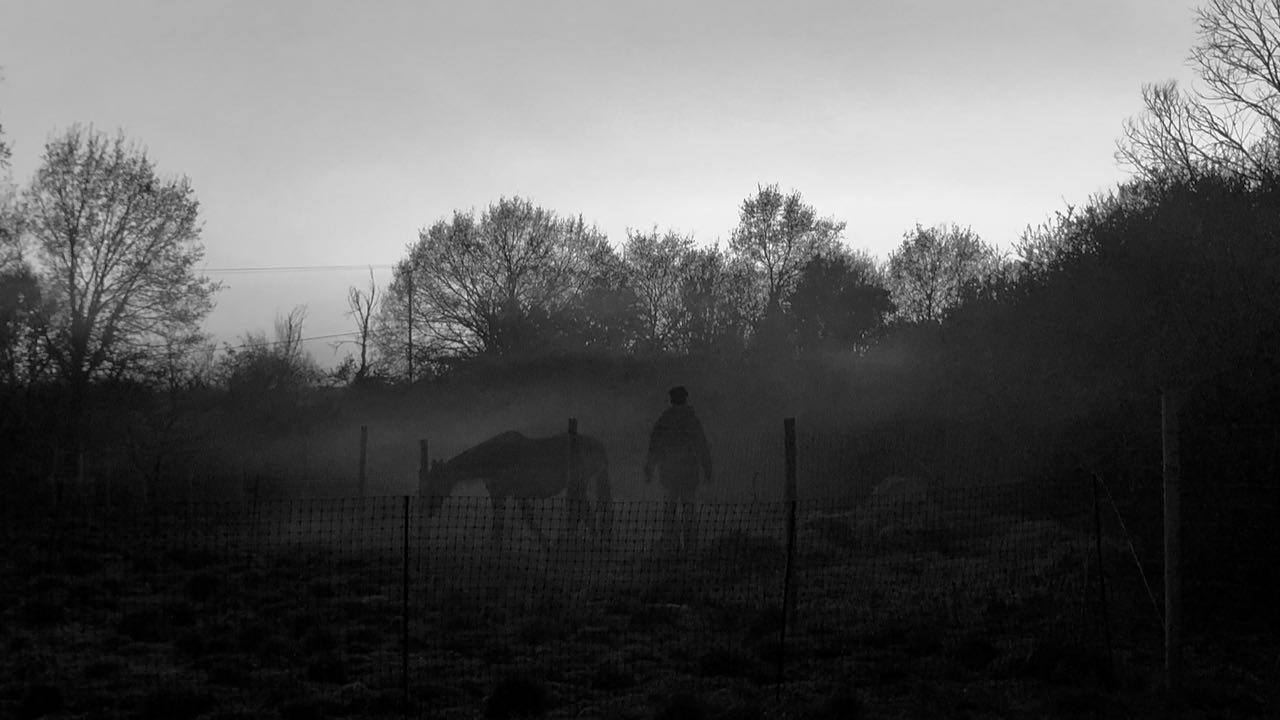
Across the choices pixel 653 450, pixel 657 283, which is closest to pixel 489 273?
pixel 657 283

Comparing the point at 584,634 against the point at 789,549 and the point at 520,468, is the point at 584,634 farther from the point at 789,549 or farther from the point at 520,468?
the point at 520,468

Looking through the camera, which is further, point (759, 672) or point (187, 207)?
point (187, 207)

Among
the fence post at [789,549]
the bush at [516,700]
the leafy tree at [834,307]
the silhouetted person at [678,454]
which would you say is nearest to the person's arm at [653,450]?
the silhouetted person at [678,454]

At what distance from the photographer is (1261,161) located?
18.4 m

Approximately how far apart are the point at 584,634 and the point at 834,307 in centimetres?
2623

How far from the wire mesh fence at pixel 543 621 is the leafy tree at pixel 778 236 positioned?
26.7m

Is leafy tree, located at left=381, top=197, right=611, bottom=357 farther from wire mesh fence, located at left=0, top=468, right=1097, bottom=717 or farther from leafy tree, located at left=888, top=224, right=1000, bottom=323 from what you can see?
wire mesh fence, located at left=0, top=468, right=1097, bottom=717

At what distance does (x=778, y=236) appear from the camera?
40.1m

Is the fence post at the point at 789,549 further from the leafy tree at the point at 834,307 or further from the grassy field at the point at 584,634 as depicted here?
the leafy tree at the point at 834,307

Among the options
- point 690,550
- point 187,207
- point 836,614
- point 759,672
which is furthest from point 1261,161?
point 187,207

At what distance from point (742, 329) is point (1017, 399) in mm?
17944

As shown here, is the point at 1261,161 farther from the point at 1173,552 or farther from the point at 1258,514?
the point at 1173,552

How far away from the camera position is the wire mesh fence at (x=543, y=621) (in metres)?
6.30

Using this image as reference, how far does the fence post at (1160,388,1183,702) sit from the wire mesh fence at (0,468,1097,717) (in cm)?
89
